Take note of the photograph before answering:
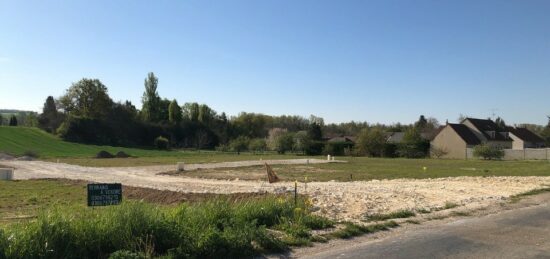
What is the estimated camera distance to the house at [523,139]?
318 feet

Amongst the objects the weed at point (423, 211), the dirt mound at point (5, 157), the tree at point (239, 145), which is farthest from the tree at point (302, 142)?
the weed at point (423, 211)

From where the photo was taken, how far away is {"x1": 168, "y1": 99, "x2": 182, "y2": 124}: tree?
415ft

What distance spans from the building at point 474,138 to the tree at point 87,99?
238ft

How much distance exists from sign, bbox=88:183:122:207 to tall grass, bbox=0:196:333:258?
1.84 feet

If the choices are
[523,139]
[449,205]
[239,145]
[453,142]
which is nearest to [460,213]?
[449,205]

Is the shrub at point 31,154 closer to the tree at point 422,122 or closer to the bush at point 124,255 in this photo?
the bush at point 124,255

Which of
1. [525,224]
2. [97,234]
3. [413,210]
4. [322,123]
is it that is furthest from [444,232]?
[322,123]

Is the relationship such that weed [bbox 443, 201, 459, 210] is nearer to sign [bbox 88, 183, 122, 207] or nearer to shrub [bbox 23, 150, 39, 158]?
Answer: sign [bbox 88, 183, 122, 207]

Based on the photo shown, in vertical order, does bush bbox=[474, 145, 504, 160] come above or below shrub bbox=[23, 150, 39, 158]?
above

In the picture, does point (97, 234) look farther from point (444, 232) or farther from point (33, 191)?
point (33, 191)

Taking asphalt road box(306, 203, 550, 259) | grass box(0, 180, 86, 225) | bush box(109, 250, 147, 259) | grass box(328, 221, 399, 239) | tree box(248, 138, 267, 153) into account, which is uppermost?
tree box(248, 138, 267, 153)

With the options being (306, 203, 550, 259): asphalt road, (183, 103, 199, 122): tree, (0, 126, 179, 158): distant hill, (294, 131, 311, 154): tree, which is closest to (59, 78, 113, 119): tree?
(0, 126, 179, 158): distant hill

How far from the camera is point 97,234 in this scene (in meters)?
7.93

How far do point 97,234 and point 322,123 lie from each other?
142970mm
